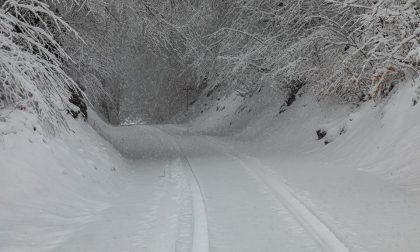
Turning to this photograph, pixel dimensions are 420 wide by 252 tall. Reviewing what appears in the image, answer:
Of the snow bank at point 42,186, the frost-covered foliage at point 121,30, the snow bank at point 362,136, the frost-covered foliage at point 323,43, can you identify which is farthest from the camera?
the frost-covered foliage at point 121,30

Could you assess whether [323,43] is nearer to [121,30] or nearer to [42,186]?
[121,30]

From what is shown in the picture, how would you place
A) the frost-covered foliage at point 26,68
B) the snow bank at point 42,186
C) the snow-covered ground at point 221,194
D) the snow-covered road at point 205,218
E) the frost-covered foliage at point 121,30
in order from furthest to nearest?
the frost-covered foliage at point 121,30, the frost-covered foliage at point 26,68, the snow bank at point 42,186, the snow-covered ground at point 221,194, the snow-covered road at point 205,218

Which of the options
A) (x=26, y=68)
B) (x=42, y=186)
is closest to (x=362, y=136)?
(x=42, y=186)

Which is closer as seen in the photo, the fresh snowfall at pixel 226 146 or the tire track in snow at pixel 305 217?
the tire track in snow at pixel 305 217

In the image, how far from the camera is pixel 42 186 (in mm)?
Answer: 8914

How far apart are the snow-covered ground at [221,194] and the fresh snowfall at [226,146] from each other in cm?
4

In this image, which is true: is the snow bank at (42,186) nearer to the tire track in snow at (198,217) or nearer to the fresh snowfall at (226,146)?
the fresh snowfall at (226,146)

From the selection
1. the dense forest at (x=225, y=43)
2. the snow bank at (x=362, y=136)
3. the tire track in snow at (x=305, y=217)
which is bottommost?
the tire track in snow at (x=305, y=217)

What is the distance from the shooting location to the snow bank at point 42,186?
716cm

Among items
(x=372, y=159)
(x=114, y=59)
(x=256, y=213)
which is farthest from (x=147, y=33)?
(x=256, y=213)

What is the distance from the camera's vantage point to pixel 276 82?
2120cm

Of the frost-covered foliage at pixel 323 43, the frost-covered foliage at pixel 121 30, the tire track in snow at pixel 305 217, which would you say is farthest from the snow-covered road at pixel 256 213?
the frost-covered foliage at pixel 121 30

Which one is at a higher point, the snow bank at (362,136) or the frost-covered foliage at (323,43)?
the frost-covered foliage at (323,43)

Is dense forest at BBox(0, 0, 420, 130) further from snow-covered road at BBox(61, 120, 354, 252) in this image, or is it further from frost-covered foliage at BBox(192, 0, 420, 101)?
snow-covered road at BBox(61, 120, 354, 252)
